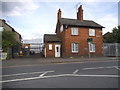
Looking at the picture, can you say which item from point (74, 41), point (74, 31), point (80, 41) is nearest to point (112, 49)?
point (80, 41)

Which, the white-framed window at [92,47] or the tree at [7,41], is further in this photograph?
the white-framed window at [92,47]

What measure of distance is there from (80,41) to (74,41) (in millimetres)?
1166

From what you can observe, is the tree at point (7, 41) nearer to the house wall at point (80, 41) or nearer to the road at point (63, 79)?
the house wall at point (80, 41)

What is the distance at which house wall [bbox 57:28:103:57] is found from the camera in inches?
1119

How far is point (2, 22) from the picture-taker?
33.5m

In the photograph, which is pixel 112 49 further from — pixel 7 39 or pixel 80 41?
pixel 7 39

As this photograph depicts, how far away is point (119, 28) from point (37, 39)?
3476 cm

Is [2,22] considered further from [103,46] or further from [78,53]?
[103,46]

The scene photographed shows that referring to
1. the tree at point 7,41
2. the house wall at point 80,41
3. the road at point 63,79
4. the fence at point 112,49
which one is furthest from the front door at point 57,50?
the road at point 63,79

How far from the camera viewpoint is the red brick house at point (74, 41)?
2852 cm

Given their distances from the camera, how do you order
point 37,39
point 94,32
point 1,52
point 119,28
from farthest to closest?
point 37,39 → point 119,28 → point 94,32 → point 1,52

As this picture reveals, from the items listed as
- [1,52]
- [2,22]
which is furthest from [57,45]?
[2,22]

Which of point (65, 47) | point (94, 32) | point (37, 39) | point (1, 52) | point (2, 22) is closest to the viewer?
point (1, 52)

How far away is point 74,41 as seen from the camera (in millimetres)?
28938
